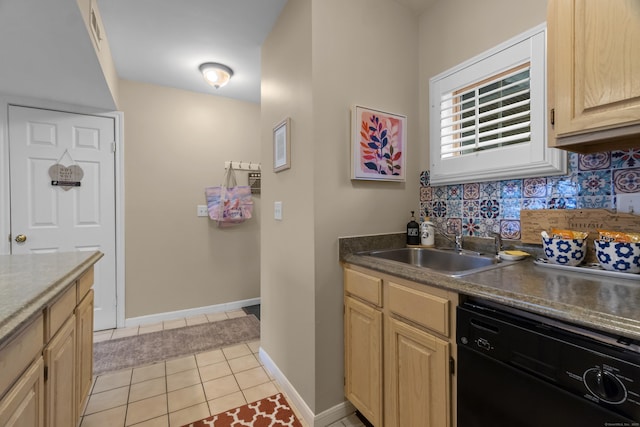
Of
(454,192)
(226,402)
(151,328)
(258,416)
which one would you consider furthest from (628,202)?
(151,328)

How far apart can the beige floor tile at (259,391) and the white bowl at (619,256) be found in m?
1.84

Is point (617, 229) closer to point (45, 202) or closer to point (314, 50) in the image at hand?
point (314, 50)

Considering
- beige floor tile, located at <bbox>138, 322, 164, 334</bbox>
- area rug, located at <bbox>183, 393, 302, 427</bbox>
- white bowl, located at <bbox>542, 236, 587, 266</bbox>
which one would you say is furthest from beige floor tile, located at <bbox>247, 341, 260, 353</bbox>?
white bowl, located at <bbox>542, 236, 587, 266</bbox>

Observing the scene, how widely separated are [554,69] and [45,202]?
361cm

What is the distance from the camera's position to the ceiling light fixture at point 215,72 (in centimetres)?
251

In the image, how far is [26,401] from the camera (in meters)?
0.82

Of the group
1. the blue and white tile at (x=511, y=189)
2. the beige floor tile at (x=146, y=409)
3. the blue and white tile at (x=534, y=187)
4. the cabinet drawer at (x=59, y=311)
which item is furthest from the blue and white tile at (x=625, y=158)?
the beige floor tile at (x=146, y=409)

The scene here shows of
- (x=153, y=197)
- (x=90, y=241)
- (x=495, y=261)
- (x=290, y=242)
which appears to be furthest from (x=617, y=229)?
(x=90, y=241)

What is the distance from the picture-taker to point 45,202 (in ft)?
8.06

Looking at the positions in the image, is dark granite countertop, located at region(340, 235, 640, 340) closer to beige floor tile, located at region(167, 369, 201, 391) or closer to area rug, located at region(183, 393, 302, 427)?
area rug, located at region(183, 393, 302, 427)

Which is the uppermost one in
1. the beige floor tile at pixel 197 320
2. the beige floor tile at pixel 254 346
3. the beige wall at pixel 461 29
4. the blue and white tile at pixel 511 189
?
the beige wall at pixel 461 29

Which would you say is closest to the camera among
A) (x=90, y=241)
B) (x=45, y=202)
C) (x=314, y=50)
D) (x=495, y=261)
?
(x=495, y=261)

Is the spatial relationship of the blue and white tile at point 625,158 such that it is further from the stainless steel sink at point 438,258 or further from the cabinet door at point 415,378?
the cabinet door at point 415,378

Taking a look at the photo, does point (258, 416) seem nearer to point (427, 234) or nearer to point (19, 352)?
point (19, 352)
